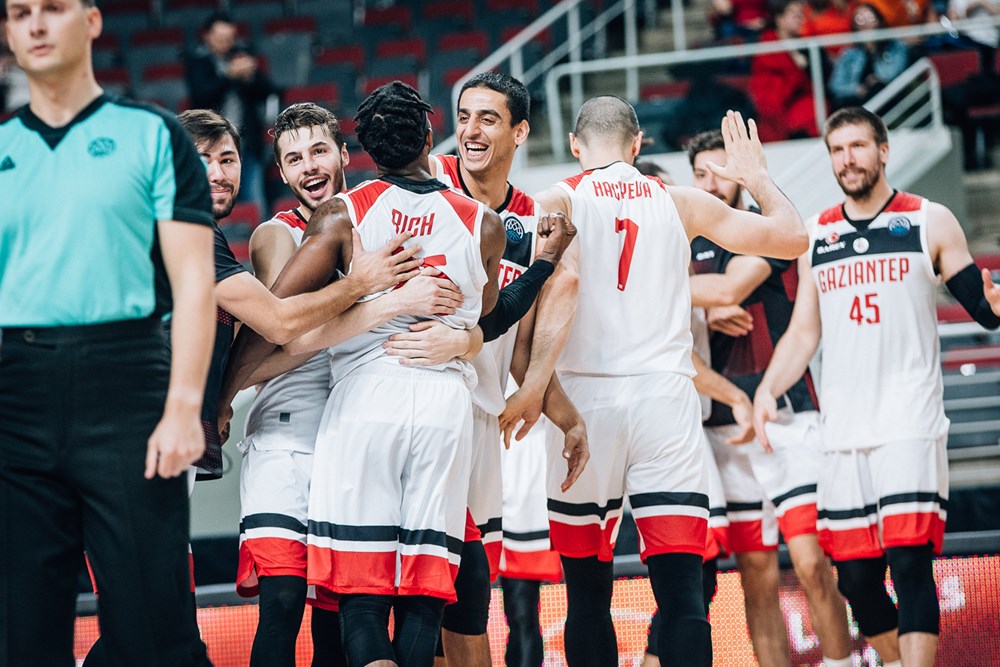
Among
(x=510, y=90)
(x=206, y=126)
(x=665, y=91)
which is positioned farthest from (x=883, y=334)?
(x=665, y=91)

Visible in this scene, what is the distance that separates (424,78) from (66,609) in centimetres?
1062

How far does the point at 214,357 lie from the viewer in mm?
4520

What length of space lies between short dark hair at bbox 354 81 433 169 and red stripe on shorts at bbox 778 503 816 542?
2711 millimetres

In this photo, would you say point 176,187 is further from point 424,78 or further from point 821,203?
point 424,78

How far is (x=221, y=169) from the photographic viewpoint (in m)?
4.71

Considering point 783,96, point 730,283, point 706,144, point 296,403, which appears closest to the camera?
point 296,403

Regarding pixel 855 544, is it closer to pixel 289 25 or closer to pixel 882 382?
pixel 882 382

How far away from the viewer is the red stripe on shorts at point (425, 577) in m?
4.05

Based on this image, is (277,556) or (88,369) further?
(277,556)

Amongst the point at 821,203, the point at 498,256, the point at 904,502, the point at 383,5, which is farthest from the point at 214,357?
the point at 383,5

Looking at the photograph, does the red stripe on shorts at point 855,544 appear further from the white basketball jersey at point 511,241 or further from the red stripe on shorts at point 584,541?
the white basketball jersey at point 511,241

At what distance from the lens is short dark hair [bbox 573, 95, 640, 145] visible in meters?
5.12

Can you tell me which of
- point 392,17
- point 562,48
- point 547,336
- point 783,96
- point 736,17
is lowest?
point 547,336

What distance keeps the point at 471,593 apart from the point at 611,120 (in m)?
1.96
